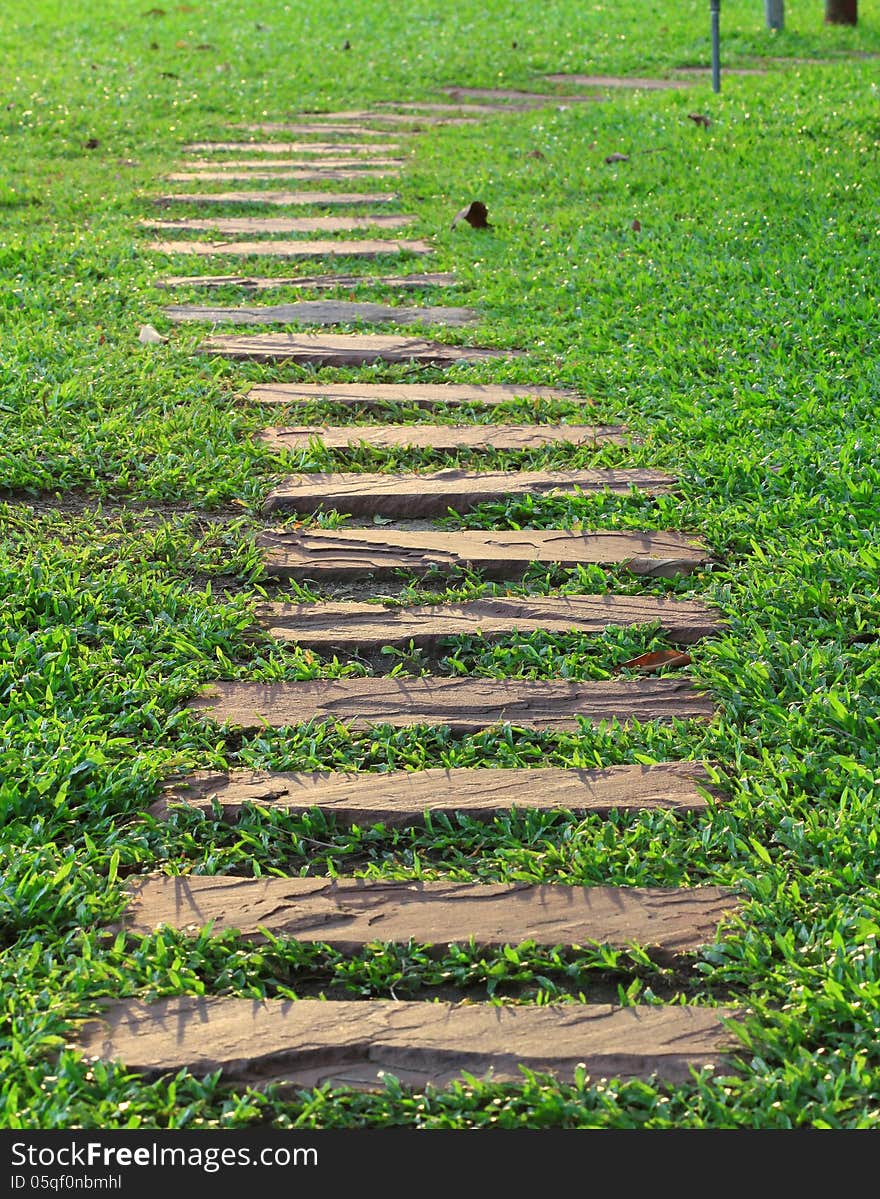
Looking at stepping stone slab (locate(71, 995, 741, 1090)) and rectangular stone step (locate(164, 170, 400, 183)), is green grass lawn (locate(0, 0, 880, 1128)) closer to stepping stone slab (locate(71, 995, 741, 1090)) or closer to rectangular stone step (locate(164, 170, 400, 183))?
stepping stone slab (locate(71, 995, 741, 1090))

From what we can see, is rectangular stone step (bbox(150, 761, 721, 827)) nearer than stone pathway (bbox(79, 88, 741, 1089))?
No

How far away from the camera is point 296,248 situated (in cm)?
542

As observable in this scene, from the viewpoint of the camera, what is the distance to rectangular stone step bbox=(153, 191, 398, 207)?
6.16 m

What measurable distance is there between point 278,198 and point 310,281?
1454 millimetres

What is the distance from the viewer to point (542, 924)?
6.49 feet

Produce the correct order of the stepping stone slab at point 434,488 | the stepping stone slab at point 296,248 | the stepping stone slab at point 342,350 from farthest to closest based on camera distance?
1. the stepping stone slab at point 296,248
2. the stepping stone slab at point 342,350
3. the stepping stone slab at point 434,488

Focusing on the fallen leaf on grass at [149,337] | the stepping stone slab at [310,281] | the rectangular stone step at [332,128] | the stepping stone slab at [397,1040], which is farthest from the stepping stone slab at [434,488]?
the rectangular stone step at [332,128]

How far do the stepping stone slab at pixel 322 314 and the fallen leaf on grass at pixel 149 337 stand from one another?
0.63ft

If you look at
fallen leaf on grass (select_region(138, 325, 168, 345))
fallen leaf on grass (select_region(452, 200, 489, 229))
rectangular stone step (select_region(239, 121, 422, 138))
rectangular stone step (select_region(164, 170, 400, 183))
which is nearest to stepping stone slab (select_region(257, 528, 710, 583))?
fallen leaf on grass (select_region(138, 325, 168, 345))

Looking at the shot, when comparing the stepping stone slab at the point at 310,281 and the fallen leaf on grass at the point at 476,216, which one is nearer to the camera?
the stepping stone slab at the point at 310,281

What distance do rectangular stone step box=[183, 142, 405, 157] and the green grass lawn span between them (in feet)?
2.55

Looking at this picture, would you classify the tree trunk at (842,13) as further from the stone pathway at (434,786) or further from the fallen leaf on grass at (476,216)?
the stone pathway at (434,786)

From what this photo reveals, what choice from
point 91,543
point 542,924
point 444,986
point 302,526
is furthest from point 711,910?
point 91,543

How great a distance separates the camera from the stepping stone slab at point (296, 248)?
5.34 m
